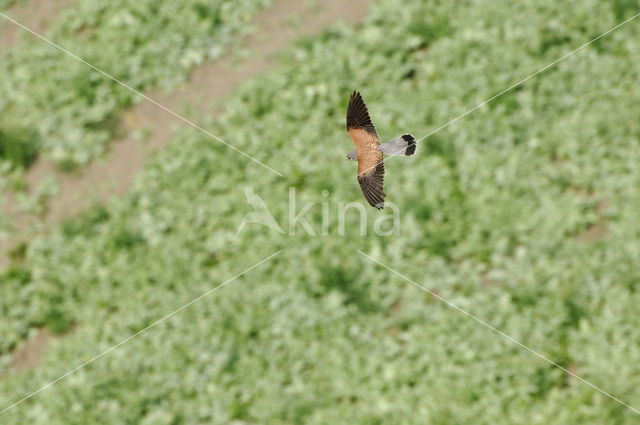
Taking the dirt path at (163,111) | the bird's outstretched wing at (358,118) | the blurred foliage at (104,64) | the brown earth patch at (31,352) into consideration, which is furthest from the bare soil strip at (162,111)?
the bird's outstretched wing at (358,118)

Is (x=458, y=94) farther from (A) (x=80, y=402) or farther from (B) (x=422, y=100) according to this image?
(A) (x=80, y=402)

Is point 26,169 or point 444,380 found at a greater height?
point 26,169

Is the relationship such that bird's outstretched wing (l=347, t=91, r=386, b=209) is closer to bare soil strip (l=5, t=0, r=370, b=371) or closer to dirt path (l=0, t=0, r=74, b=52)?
bare soil strip (l=5, t=0, r=370, b=371)

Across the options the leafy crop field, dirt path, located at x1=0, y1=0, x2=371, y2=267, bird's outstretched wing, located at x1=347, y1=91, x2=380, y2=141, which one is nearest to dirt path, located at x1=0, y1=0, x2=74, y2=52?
dirt path, located at x1=0, y1=0, x2=371, y2=267

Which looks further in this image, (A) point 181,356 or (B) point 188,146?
(B) point 188,146

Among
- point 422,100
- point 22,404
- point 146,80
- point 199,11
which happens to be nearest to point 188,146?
point 146,80

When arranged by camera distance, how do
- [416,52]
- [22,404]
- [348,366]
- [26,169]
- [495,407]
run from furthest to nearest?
[26,169], [416,52], [22,404], [348,366], [495,407]

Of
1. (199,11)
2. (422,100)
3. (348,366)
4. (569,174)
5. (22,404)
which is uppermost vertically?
(199,11)
